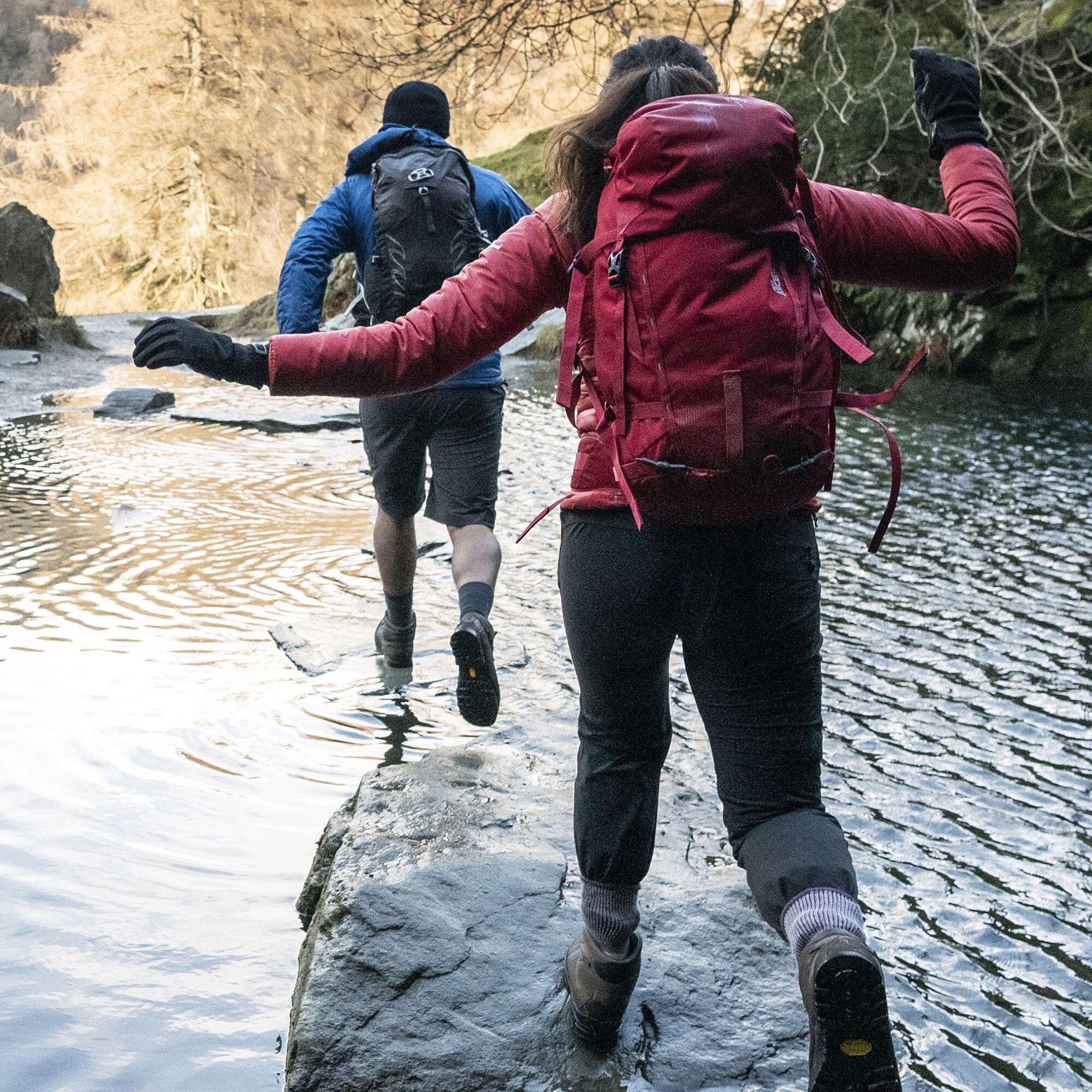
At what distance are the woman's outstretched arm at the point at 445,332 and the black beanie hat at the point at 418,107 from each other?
2146 millimetres

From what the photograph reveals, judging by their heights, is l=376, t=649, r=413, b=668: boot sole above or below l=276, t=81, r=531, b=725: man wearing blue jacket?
below

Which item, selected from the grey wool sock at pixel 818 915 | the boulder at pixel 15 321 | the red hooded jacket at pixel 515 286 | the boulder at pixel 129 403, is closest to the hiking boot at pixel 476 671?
the red hooded jacket at pixel 515 286

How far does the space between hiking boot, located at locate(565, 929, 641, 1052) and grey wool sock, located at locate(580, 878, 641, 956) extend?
25 mm

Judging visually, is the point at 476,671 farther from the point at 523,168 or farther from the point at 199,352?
the point at 523,168

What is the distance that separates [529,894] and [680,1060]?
0.53 metres

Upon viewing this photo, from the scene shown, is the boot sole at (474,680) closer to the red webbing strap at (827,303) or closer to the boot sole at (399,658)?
the boot sole at (399,658)

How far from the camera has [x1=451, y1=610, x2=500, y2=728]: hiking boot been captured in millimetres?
3510

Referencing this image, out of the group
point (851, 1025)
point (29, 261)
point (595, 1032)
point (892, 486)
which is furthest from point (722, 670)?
point (29, 261)

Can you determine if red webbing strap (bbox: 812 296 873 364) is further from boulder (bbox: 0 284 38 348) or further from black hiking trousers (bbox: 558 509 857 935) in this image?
boulder (bbox: 0 284 38 348)

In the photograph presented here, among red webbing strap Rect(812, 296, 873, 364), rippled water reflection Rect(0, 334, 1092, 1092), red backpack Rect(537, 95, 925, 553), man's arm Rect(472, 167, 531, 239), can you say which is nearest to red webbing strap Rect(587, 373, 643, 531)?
red backpack Rect(537, 95, 925, 553)

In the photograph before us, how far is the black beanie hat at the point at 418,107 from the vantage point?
3.91m

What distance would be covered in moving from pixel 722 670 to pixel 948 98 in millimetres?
1151

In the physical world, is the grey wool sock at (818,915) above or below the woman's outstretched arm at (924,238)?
below

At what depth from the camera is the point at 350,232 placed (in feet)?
12.8
